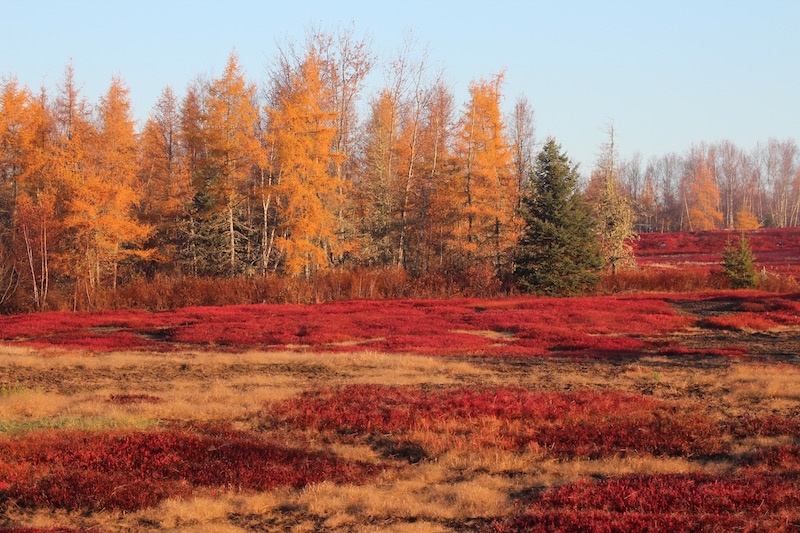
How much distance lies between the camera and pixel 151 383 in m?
15.6

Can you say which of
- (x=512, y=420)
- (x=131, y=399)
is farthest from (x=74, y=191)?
(x=512, y=420)

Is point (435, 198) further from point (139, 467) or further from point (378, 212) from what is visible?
point (139, 467)

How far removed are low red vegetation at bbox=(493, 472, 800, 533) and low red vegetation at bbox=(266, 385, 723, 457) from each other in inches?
76.4

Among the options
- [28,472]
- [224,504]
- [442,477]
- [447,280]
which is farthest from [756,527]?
[447,280]

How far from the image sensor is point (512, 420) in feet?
36.8

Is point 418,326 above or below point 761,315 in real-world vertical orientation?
below

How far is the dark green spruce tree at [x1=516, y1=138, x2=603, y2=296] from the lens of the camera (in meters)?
37.8

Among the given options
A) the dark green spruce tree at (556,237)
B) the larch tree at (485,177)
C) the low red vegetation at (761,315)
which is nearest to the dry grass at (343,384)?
the low red vegetation at (761,315)

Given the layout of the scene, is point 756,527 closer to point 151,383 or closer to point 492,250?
point 151,383

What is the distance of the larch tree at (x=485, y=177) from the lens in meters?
42.2

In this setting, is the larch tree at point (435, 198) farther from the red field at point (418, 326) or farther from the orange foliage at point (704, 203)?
the orange foliage at point (704, 203)

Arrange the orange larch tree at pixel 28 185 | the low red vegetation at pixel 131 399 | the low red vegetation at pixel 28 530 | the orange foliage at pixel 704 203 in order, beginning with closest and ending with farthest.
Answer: the low red vegetation at pixel 28 530, the low red vegetation at pixel 131 399, the orange larch tree at pixel 28 185, the orange foliage at pixel 704 203

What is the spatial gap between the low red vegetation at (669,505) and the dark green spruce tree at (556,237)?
100 feet

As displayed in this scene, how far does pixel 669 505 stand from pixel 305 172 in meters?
33.6
